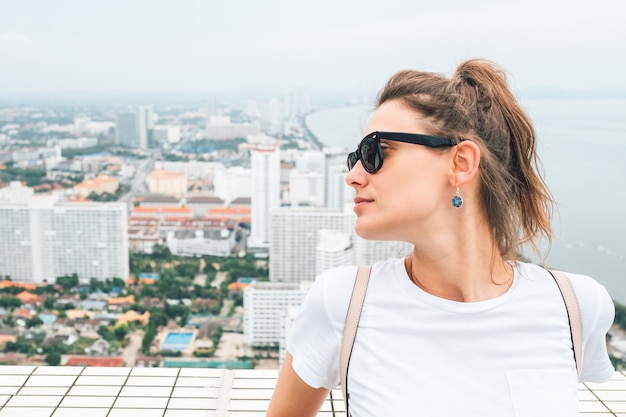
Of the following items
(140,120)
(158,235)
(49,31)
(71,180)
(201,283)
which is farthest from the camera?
(49,31)

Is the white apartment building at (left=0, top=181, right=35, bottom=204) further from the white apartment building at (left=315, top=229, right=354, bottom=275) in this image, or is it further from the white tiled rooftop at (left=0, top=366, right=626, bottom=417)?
the white tiled rooftop at (left=0, top=366, right=626, bottom=417)

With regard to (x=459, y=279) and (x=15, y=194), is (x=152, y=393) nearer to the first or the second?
(x=459, y=279)

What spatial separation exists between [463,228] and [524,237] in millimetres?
75

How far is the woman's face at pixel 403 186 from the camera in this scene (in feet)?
1.42

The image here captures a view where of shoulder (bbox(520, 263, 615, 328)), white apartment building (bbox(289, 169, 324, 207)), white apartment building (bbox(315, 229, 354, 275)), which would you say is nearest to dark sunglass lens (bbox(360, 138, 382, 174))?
shoulder (bbox(520, 263, 615, 328))

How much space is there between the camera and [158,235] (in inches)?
558

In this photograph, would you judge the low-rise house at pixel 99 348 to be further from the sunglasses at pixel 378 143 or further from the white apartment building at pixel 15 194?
the sunglasses at pixel 378 143

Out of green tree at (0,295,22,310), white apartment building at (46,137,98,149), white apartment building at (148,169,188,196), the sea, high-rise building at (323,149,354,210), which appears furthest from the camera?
white apartment building at (46,137,98,149)

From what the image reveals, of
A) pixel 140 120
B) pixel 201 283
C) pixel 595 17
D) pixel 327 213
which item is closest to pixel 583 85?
pixel 595 17

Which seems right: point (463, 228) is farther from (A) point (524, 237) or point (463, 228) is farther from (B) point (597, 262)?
(B) point (597, 262)

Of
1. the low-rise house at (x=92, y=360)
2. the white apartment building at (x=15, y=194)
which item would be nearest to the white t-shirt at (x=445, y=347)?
the low-rise house at (x=92, y=360)

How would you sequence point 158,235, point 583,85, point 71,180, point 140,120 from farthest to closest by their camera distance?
point 140,120 < point 71,180 < point 158,235 < point 583,85

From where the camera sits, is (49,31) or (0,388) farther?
(49,31)

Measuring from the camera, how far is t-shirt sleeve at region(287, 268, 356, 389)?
17.8 inches
